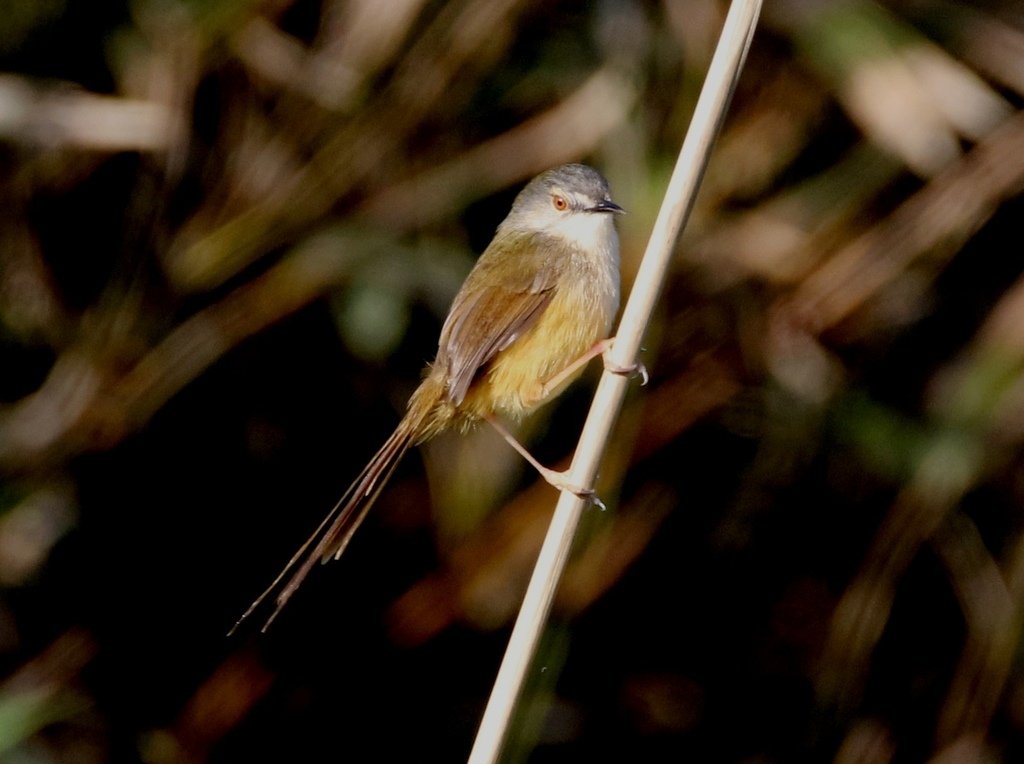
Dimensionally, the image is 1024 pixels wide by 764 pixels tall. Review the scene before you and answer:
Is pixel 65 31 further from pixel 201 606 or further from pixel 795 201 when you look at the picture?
pixel 795 201

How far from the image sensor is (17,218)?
361 centimetres

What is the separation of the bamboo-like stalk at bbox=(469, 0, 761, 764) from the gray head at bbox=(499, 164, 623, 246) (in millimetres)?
839

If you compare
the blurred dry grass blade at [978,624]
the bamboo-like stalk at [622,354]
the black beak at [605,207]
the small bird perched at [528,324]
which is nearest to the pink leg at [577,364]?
the small bird perched at [528,324]

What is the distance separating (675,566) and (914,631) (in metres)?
0.82

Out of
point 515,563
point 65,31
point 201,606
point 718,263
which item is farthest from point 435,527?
point 65,31

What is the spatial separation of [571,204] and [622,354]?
1032 millimetres

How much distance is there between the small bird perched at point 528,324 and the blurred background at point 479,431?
1.08 ft

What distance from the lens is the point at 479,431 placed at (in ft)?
12.6

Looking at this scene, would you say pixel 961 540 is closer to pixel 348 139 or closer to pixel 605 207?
pixel 605 207

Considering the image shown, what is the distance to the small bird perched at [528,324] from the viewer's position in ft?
10.3

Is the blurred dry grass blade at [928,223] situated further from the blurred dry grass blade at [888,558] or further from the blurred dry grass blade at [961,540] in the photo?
the blurred dry grass blade at [888,558]

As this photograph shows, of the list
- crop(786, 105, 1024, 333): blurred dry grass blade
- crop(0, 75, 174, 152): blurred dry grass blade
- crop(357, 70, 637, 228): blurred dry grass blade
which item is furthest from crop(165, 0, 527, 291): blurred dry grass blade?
crop(786, 105, 1024, 333): blurred dry grass blade

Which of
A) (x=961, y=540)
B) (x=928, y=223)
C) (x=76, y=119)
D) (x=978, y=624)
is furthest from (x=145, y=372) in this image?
(x=978, y=624)

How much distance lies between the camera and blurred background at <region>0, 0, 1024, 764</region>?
359 cm
